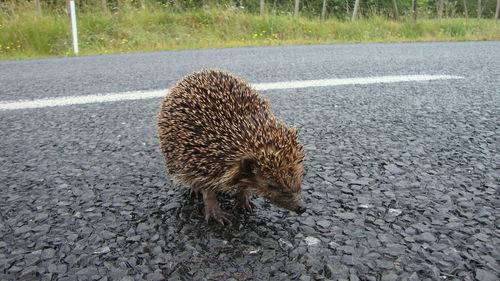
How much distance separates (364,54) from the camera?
872 cm

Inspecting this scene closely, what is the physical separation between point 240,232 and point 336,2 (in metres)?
32.5

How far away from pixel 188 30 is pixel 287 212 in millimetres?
13808

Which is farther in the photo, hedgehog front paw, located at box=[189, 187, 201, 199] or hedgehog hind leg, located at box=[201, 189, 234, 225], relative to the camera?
hedgehog front paw, located at box=[189, 187, 201, 199]

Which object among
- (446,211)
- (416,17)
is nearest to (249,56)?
(446,211)

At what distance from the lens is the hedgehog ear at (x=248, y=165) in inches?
89.5

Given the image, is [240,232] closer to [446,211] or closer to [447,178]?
[446,211]

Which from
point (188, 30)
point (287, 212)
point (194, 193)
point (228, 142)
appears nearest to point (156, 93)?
point (194, 193)

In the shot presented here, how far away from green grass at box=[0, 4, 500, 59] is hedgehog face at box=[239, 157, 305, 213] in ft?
32.0

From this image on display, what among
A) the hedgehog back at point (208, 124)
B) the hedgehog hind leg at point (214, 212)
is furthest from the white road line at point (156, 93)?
the hedgehog hind leg at point (214, 212)

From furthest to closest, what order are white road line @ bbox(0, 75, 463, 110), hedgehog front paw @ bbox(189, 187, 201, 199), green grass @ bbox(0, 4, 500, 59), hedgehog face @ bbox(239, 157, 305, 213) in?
green grass @ bbox(0, 4, 500, 59), white road line @ bbox(0, 75, 463, 110), hedgehog front paw @ bbox(189, 187, 201, 199), hedgehog face @ bbox(239, 157, 305, 213)

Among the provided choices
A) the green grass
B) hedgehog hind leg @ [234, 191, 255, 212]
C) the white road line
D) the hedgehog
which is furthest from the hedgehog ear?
the green grass

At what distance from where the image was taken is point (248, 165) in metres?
2.30

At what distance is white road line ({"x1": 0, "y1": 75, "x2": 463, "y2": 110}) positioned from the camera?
4.64 metres

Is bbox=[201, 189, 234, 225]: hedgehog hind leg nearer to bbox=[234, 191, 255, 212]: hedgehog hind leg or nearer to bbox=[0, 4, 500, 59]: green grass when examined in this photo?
bbox=[234, 191, 255, 212]: hedgehog hind leg
